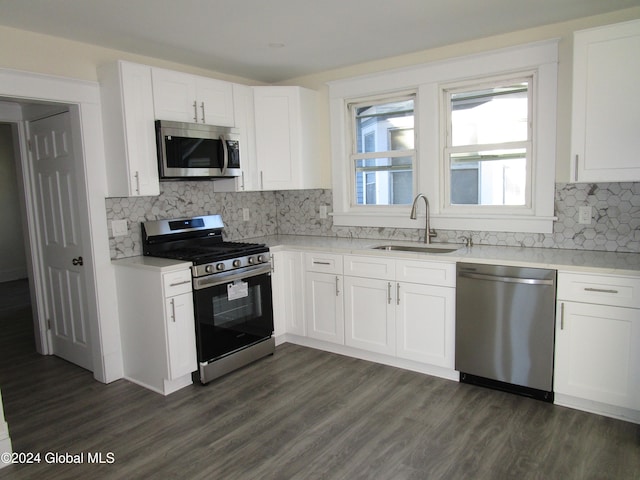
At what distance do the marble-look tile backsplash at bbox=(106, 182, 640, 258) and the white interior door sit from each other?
14.4 inches

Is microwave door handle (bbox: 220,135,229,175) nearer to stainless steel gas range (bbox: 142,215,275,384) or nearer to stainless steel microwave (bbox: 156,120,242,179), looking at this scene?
stainless steel microwave (bbox: 156,120,242,179)

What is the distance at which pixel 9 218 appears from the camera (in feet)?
23.9

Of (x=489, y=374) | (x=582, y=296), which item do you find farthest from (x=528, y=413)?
(x=582, y=296)

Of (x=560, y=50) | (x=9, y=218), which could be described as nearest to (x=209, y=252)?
(x=560, y=50)

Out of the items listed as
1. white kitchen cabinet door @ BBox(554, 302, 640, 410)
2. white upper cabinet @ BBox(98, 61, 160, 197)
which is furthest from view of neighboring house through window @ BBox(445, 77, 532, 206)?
white upper cabinet @ BBox(98, 61, 160, 197)

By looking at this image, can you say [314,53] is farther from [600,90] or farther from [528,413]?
[528,413]

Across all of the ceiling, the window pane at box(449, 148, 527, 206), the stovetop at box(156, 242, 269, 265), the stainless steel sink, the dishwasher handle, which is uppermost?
the ceiling

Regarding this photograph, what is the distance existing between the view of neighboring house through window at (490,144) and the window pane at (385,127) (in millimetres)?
380

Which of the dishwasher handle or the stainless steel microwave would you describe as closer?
the dishwasher handle

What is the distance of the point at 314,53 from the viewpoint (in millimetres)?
3652

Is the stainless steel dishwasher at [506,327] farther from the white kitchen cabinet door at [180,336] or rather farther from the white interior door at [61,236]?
the white interior door at [61,236]

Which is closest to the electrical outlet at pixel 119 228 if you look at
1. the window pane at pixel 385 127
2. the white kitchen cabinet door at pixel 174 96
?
the white kitchen cabinet door at pixel 174 96

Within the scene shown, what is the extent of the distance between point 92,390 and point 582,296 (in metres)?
3.32

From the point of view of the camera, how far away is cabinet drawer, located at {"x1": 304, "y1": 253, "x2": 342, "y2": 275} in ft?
12.1
